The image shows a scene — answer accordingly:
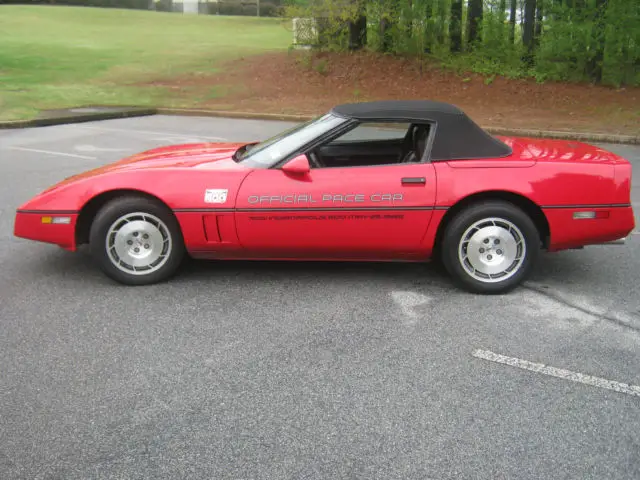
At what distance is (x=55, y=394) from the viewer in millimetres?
3381

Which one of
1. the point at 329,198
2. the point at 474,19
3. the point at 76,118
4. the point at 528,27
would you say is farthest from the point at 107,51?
the point at 329,198

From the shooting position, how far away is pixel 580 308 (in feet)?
A: 15.0

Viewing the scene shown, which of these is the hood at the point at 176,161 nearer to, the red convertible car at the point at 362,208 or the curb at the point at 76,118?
the red convertible car at the point at 362,208

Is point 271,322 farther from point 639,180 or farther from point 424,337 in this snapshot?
point 639,180

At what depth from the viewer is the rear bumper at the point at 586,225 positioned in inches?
184

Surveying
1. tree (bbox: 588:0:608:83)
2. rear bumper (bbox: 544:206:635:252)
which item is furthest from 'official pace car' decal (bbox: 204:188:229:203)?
tree (bbox: 588:0:608:83)

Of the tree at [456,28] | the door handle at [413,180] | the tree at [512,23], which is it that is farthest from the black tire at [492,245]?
the tree at [456,28]

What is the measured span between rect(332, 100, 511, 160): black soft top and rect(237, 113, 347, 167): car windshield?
0.15 meters

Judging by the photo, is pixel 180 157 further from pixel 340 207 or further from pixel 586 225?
pixel 586 225

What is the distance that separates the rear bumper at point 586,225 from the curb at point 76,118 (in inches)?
460

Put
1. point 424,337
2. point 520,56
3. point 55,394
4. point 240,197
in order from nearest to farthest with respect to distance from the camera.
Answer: point 55,394, point 424,337, point 240,197, point 520,56

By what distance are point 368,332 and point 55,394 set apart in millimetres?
1798

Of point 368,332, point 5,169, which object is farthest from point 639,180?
point 5,169

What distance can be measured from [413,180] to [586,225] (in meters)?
1.26
